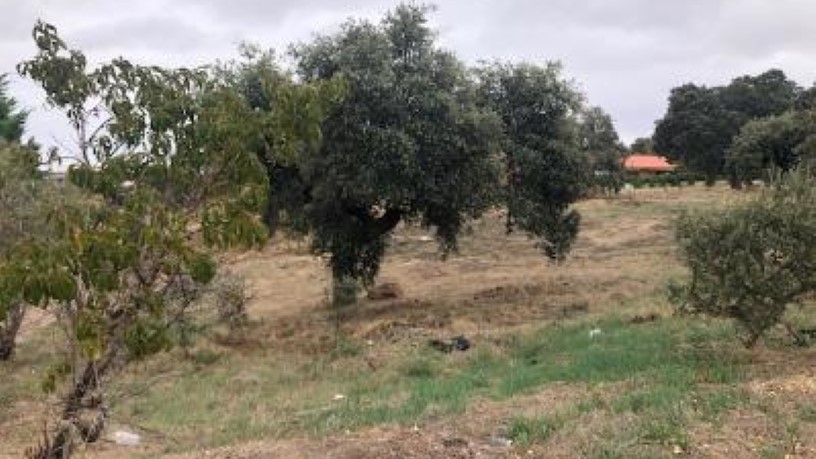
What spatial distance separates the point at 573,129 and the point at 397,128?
5541 mm

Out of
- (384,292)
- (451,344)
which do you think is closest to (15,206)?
(451,344)

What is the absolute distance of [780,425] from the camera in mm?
8922

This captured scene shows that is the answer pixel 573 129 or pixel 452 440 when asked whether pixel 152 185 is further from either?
pixel 573 129

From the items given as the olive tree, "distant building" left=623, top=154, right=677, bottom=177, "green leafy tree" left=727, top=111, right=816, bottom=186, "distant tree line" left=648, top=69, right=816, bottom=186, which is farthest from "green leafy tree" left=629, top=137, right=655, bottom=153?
the olive tree

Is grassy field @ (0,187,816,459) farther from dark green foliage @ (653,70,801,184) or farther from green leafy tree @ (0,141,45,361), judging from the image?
dark green foliage @ (653,70,801,184)

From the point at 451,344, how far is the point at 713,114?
171 ft

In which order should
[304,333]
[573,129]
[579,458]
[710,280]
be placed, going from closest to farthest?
[579,458]
[710,280]
[304,333]
[573,129]

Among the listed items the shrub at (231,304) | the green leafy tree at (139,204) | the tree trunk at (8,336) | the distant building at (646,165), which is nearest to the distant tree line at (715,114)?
the distant building at (646,165)

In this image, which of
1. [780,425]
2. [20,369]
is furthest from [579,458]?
[20,369]

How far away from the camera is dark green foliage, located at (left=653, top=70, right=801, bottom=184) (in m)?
64.1

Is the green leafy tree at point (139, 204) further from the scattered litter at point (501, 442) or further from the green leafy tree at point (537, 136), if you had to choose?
the green leafy tree at point (537, 136)

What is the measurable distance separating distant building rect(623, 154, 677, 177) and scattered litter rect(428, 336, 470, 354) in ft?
233

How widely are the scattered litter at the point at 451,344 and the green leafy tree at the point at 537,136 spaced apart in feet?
20.1

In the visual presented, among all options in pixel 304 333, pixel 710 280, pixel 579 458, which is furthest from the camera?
pixel 304 333
